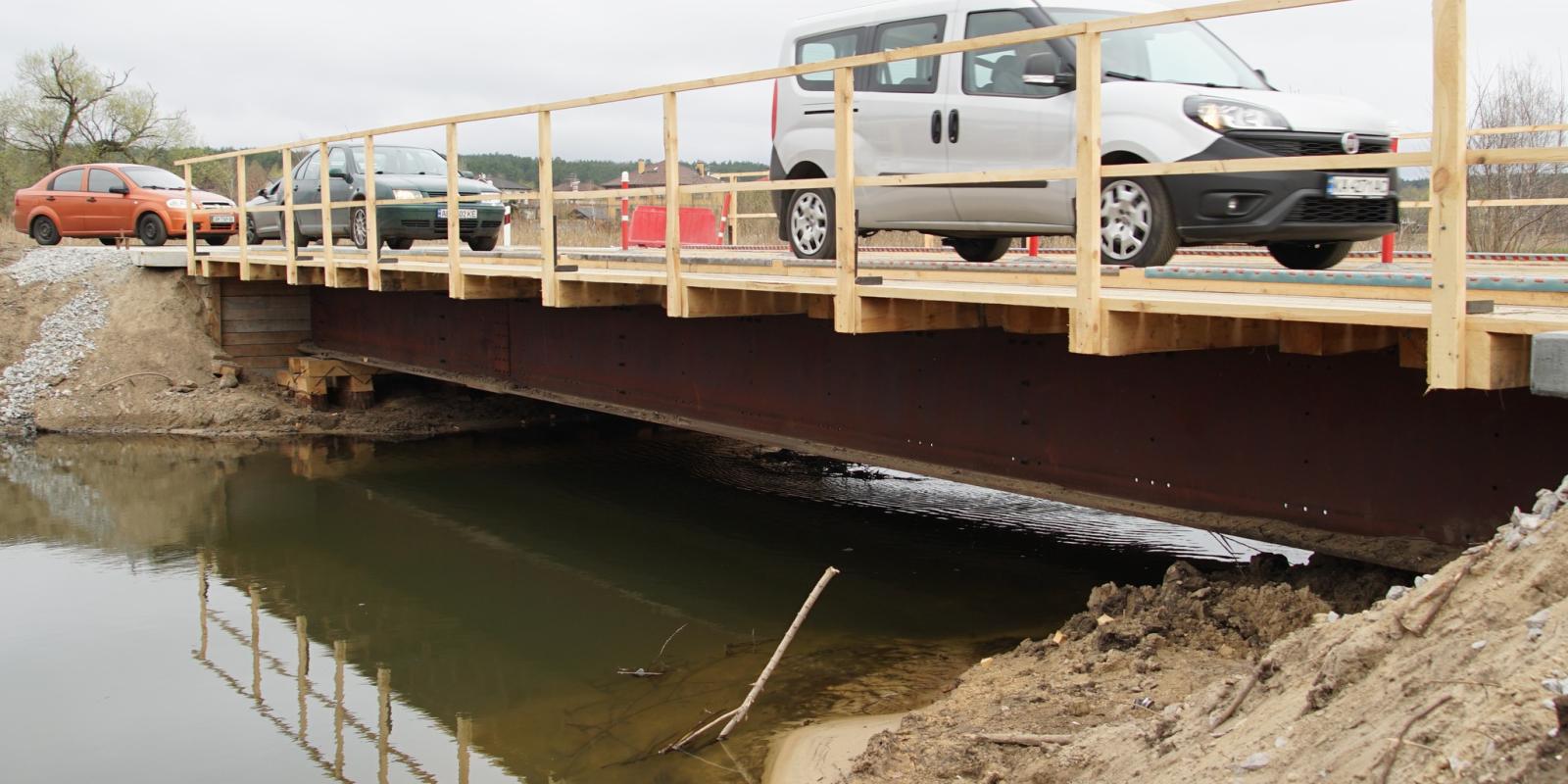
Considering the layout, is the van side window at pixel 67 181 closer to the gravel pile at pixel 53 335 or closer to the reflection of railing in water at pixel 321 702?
the gravel pile at pixel 53 335

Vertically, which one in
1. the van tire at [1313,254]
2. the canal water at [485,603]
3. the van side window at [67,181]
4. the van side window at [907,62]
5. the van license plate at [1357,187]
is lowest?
the canal water at [485,603]

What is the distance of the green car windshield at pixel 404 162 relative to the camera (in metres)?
17.5

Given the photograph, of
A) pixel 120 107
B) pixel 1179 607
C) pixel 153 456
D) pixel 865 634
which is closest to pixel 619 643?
pixel 865 634

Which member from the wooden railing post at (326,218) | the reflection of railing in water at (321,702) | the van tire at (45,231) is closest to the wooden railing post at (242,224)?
the wooden railing post at (326,218)

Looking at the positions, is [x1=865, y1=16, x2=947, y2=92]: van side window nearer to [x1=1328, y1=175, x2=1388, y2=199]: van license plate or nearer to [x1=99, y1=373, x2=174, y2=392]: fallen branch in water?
[x1=1328, y1=175, x2=1388, y2=199]: van license plate

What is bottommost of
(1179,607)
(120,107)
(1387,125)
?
(1179,607)

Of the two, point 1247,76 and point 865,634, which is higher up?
point 1247,76

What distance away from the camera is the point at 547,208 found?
1087cm

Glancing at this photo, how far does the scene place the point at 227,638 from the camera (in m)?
9.93

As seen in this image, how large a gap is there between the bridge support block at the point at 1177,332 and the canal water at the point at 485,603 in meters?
2.42

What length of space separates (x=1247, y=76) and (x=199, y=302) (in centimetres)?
1622

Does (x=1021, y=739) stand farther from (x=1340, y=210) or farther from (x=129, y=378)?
(x=129, y=378)

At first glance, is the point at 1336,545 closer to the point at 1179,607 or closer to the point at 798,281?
the point at 1179,607

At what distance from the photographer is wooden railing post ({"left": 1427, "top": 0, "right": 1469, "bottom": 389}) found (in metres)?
4.89
